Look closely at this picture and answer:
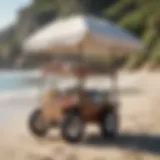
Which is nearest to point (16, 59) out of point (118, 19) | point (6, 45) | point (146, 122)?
point (6, 45)

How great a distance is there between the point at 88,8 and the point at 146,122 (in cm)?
5051

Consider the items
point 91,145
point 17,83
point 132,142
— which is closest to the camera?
point 91,145

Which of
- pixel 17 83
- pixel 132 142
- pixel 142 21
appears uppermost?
pixel 142 21

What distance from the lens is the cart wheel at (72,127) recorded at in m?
8.82

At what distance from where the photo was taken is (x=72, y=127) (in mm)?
8820

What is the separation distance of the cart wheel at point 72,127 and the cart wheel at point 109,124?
668mm

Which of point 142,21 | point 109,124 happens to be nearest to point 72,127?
point 109,124

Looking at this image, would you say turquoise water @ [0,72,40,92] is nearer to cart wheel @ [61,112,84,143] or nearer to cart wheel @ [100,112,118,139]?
cart wheel @ [100,112,118,139]

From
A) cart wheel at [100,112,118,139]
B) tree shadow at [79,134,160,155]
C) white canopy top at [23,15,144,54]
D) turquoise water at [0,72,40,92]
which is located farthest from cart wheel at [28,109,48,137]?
turquoise water at [0,72,40,92]

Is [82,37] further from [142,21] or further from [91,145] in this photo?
[142,21]

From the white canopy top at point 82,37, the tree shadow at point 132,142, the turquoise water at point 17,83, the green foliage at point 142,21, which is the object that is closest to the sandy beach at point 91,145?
the tree shadow at point 132,142

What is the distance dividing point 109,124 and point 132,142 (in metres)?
0.68

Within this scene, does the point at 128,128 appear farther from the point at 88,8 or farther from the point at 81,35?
the point at 88,8

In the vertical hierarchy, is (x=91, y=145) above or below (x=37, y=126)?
below
